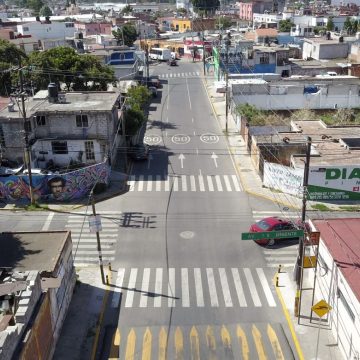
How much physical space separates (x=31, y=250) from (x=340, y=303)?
15221 mm

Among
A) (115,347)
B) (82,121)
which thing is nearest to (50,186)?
(82,121)

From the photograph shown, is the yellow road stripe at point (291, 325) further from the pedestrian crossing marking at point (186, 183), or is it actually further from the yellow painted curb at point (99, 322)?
the pedestrian crossing marking at point (186, 183)

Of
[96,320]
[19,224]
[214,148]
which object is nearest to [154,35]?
[214,148]

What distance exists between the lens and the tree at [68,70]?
56.1m

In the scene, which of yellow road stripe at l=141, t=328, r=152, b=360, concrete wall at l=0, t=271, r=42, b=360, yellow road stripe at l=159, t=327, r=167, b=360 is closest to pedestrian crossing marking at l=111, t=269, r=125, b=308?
yellow road stripe at l=141, t=328, r=152, b=360

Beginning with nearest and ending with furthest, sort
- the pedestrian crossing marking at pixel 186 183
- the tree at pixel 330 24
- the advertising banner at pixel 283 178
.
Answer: the advertising banner at pixel 283 178 < the pedestrian crossing marking at pixel 186 183 < the tree at pixel 330 24

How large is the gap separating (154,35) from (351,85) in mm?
89585

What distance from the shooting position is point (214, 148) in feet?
170

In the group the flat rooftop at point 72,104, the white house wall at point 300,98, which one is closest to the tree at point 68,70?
the flat rooftop at point 72,104

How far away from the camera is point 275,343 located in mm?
22625

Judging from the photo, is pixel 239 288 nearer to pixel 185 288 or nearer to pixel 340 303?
pixel 185 288

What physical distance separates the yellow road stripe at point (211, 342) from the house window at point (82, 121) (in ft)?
82.6

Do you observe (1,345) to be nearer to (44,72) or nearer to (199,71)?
(44,72)

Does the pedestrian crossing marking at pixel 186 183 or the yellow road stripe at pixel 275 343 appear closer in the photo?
the yellow road stripe at pixel 275 343
